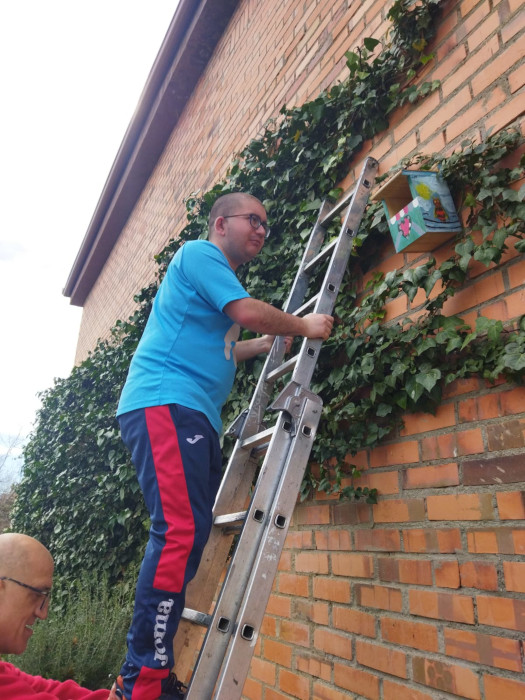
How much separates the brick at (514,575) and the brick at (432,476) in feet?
0.88

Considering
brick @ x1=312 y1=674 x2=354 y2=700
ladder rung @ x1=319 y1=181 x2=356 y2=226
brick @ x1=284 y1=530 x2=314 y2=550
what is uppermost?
ladder rung @ x1=319 y1=181 x2=356 y2=226

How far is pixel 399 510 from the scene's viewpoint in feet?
5.80

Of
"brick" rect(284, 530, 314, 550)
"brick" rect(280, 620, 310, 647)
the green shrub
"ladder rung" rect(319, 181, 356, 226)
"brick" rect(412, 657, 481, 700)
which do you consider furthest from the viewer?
the green shrub

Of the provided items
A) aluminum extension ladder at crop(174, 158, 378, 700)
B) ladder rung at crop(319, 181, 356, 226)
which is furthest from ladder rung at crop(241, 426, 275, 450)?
ladder rung at crop(319, 181, 356, 226)

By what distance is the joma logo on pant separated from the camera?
1414 millimetres

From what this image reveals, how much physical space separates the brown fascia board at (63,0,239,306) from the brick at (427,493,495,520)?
4.99 meters

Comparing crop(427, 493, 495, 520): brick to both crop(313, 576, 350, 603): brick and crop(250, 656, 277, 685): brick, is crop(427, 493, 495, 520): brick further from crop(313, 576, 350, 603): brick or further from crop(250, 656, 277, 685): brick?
crop(250, 656, 277, 685): brick

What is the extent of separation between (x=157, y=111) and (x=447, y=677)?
6155 millimetres

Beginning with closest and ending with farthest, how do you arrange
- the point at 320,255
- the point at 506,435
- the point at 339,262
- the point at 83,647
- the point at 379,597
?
the point at 506,435 < the point at 379,597 < the point at 339,262 < the point at 320,255 < the point at 83,647

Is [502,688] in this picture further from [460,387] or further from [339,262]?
[339,262]

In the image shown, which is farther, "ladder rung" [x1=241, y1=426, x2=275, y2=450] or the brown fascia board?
the brown fascia board

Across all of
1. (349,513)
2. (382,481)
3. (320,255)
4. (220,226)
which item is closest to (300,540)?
(349,513)

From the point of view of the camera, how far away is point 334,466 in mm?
2105

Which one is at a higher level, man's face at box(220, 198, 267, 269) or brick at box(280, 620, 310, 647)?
man's face at box(220, 198, 267, 269)
